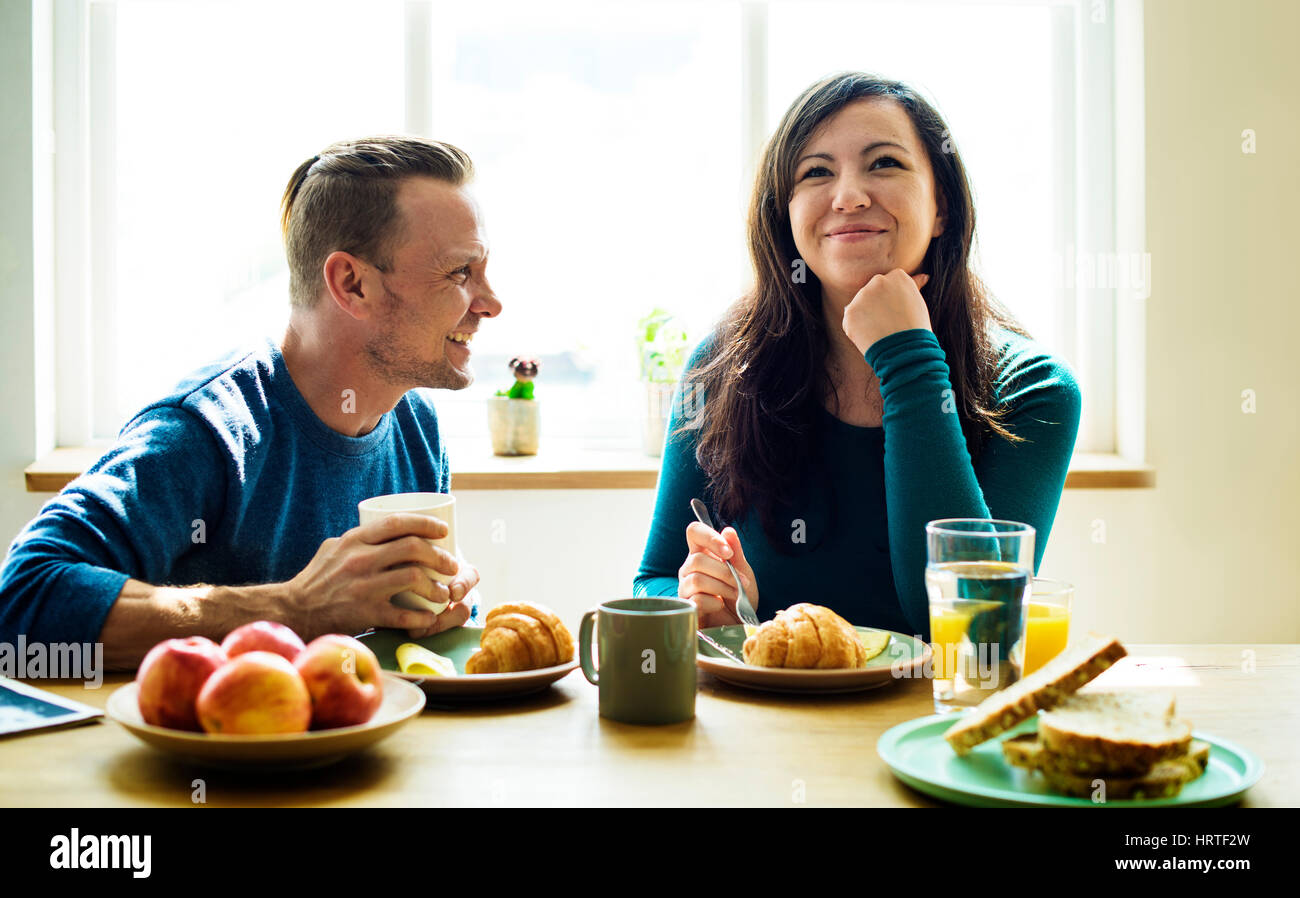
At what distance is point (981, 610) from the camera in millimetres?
962

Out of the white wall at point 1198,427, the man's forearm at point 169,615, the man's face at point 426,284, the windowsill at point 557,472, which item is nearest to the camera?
the man's forearm at point 169,615

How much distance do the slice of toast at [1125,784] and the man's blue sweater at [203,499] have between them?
88 cm

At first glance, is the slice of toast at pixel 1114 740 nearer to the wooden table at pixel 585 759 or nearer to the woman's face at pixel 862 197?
the wooden table at pixel 585 759

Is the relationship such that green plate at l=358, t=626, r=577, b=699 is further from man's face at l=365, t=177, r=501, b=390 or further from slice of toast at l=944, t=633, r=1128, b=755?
man's face at l=365, t=177, r=501, b=390

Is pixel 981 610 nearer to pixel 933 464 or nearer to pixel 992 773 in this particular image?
pixel 992 773

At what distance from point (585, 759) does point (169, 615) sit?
0.49 meters

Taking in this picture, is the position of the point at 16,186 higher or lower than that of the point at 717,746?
higher

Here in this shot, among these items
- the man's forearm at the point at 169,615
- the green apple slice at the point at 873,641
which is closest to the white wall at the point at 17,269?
the man's forearm at the point at 169,615

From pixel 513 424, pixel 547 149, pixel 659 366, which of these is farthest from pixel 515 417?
pixel 547 149

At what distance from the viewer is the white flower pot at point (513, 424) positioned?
267cm
